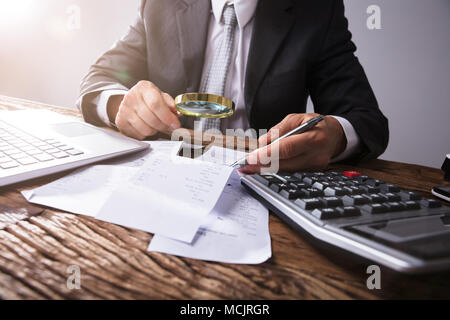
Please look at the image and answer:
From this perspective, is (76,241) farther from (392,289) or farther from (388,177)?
(388,177)

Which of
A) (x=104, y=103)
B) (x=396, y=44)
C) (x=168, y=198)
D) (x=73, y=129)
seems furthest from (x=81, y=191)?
(x=396, y=44)

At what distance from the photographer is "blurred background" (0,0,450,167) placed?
4.78 ft

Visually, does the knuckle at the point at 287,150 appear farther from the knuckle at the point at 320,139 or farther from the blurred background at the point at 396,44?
the blurred background at the point at 396,44

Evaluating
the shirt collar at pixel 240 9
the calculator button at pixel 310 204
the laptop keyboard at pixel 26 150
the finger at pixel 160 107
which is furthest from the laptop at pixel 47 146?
the shirt collar at pixel 240 9

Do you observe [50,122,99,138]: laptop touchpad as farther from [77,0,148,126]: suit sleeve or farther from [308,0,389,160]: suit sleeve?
[308,0,389,160]: suit sleeve

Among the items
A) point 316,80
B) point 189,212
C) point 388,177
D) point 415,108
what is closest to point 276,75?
point 316,80

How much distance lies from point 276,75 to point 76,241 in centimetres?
83

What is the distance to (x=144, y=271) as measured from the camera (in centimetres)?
20

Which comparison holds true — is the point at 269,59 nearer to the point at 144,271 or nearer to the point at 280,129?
the point at 280,129

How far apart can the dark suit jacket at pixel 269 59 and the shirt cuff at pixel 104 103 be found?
28 millimetres

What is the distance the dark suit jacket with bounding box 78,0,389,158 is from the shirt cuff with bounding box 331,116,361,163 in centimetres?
16

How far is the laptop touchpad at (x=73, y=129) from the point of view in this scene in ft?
1.58

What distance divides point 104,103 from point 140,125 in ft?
0.70

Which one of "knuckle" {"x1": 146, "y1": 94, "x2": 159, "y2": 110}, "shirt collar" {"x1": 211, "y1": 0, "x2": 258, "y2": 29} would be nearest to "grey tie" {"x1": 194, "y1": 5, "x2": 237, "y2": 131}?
"shirt collar" {"x1": 211, "y1": 0, "x2": 258, "y2": 29}
